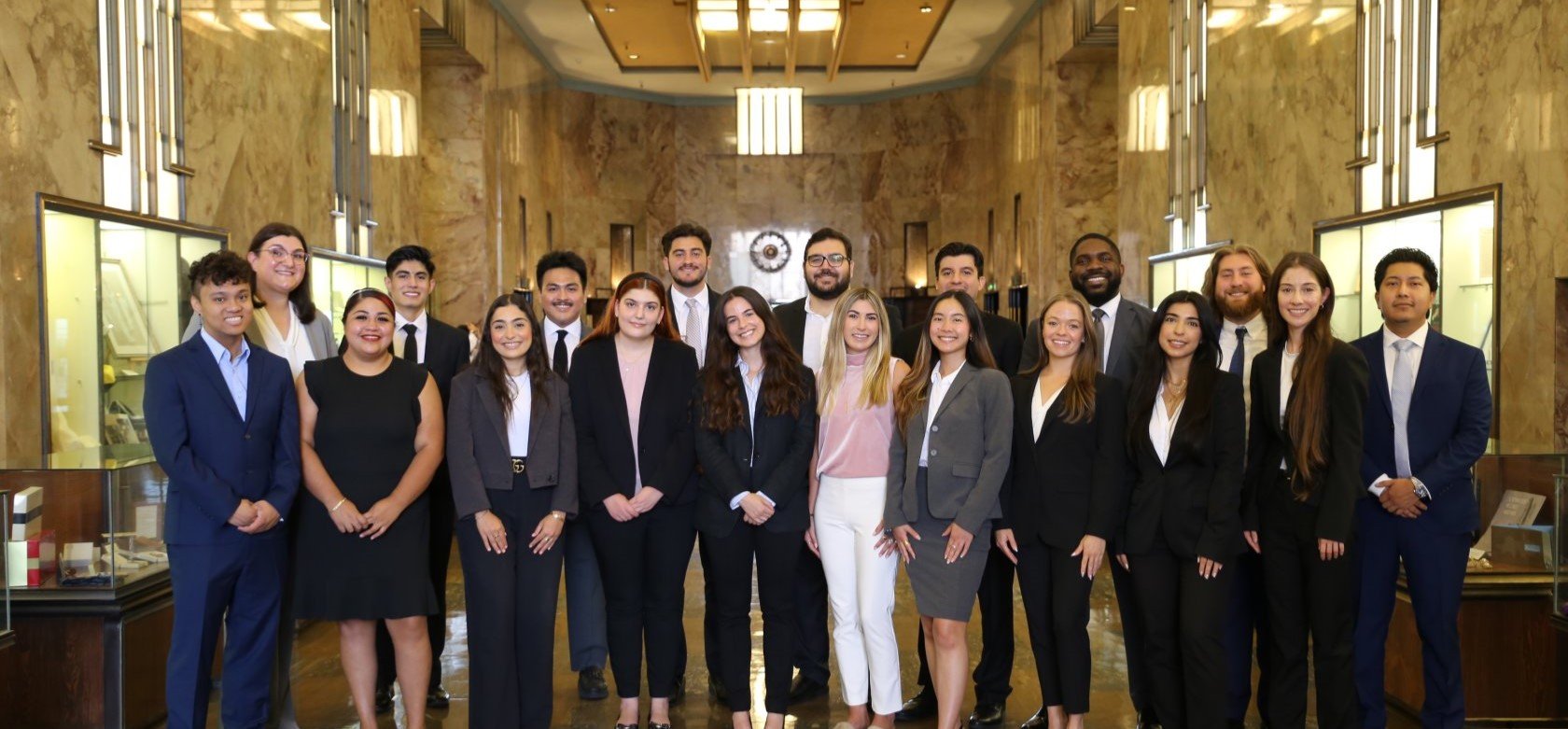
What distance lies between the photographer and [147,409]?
12.4ft

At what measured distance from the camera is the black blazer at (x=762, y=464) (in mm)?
4188

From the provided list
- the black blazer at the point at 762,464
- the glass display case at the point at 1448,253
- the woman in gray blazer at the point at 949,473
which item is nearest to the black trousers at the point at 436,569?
the black blazer at the point at 762,464

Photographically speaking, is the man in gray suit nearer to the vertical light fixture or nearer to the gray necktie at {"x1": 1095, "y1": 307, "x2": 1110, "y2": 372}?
the gray necktie at {"x1": 1095, "y1": 307, "x2": 1110, "y2": 372}

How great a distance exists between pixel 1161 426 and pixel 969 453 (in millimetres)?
685

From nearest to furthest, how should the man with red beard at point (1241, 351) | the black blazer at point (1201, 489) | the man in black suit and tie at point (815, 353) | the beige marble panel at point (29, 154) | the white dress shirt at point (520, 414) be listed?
the black blazer at point (1201, 489), the white dress shirt at point (520, 414), the man with red beard at point (1241, 351), the man in black suit and tie at point (815, 353), the beige marble panel at point (29, 154)

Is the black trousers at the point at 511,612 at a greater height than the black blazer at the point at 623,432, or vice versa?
the black blazer at the point at 623,432

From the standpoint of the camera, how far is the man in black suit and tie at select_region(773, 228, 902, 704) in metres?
4.89

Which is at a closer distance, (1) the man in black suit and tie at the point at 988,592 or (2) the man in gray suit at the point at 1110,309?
(1) the man in black suit and tie at the point at 988,592

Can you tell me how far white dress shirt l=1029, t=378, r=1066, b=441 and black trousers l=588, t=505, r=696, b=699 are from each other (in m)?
1.32

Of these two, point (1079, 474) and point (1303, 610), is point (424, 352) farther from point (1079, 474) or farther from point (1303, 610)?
point (1303, 610)

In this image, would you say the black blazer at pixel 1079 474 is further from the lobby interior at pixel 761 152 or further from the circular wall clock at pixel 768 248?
the circular wall clock at pixel 768 248

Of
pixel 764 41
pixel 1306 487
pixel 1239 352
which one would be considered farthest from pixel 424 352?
pixel 764 41

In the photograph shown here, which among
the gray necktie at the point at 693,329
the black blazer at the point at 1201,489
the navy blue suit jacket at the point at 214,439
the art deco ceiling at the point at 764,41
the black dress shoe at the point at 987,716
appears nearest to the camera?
the navy blue suit jacket at the point at 214,439

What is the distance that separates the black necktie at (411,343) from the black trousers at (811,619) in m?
1.81
